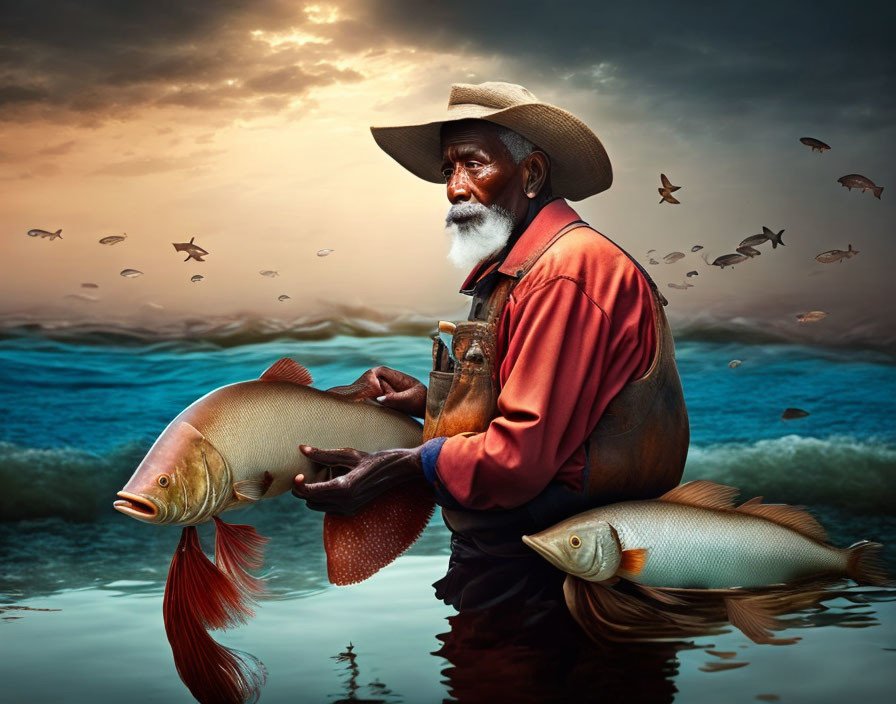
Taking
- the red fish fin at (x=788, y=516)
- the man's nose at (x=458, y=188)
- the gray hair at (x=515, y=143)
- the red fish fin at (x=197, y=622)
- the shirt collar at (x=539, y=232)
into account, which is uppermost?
the gray hair at (x=515, y=143)

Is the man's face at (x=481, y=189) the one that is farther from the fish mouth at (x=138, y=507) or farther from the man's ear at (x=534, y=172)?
the fish mouth at (x=138, y=507)

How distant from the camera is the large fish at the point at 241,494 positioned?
11.9ft

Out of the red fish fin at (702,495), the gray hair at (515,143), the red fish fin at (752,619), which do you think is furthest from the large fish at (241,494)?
the red fish fin at (752,619)

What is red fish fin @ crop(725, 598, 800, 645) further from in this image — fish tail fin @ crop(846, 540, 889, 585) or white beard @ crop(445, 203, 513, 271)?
white beard @ crop(445, 203, 513, 271)

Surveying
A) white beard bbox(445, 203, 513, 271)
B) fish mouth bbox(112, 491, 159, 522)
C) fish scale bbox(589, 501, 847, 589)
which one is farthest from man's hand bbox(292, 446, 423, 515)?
white beard bbox(445, 203, 513, 271)

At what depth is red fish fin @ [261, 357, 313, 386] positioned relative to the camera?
13.0 feet

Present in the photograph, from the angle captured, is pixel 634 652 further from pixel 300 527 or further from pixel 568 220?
pixel 300 527

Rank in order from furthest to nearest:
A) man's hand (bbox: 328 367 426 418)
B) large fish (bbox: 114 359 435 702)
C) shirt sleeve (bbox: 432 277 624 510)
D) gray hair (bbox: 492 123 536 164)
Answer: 1. man's hand (bbox: 328 367 426 418)
2. gray hair (bbox: 492 123 536 164)
3. large fish (bbox: 114 359 435 702)
4. shirt sleeve (bbox: 432 277 624 510)

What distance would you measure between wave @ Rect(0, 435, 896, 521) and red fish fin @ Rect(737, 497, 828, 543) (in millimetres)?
5247

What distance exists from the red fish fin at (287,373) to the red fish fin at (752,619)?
1740 millimetres

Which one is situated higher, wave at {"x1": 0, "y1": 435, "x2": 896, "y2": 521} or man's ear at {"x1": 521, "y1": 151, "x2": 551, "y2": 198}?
man's ear at {"x1": 521, "y1": 151, "x2": 551, "y2": 198}

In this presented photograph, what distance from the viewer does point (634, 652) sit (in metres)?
3.63

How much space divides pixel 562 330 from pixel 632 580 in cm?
88

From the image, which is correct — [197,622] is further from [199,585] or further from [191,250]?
[191,250]
